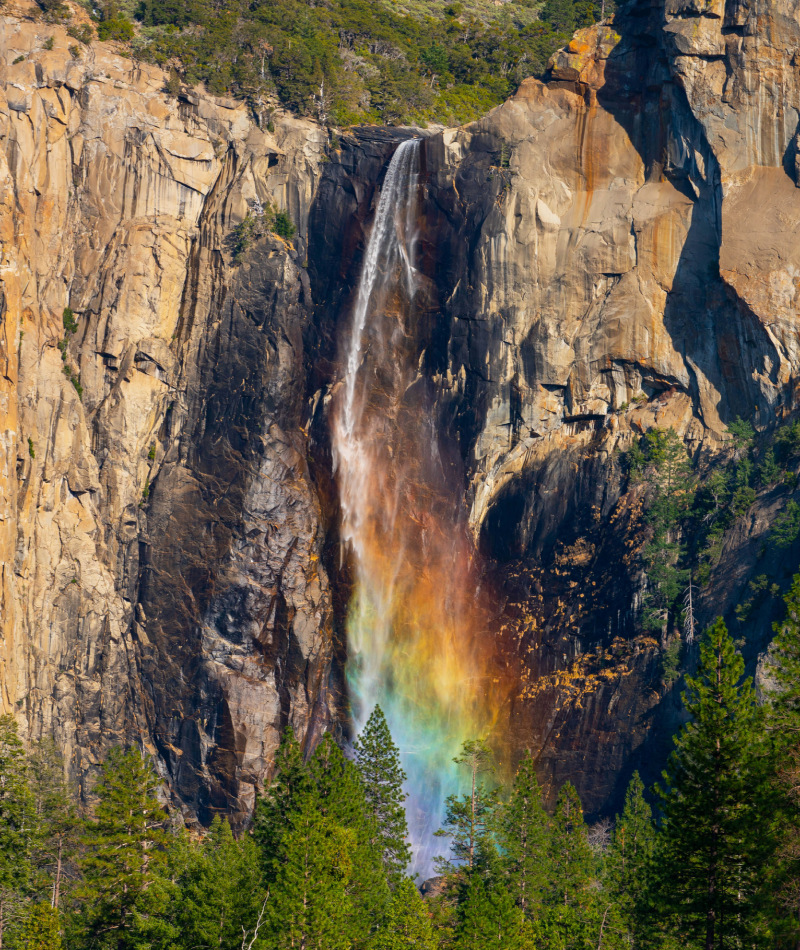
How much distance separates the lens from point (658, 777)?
158 ft

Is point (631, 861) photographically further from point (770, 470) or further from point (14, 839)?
point (14, 839)

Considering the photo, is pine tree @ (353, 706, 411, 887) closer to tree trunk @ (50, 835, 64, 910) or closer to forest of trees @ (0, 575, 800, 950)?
forest of trees @ (0, 575, 800, 950)

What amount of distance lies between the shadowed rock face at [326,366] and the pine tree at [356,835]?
1341 cm

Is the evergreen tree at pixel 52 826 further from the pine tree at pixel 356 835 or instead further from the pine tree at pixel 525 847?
the pine tree at pixel 525 847

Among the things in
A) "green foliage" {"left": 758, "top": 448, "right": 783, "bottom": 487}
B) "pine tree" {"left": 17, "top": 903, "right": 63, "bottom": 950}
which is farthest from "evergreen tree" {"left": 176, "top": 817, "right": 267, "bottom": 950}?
"green foliage" {"left": 758, "top": 448, "right": 783, "bottom": 487}

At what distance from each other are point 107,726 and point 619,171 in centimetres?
3681

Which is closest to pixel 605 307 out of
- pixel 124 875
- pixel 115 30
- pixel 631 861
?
pixel 631 861

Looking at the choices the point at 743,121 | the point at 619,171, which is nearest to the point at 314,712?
the point at 619,171

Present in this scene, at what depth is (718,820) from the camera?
27.1 meters

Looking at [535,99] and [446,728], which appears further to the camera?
[535,99]

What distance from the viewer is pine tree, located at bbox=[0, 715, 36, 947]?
1458 inches

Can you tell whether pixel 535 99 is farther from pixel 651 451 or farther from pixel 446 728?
pixel 446 728

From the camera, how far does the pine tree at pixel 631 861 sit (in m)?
36.7

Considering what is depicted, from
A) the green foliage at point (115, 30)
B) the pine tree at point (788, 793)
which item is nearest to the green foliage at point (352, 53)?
the green foliage at point (115, 30)
